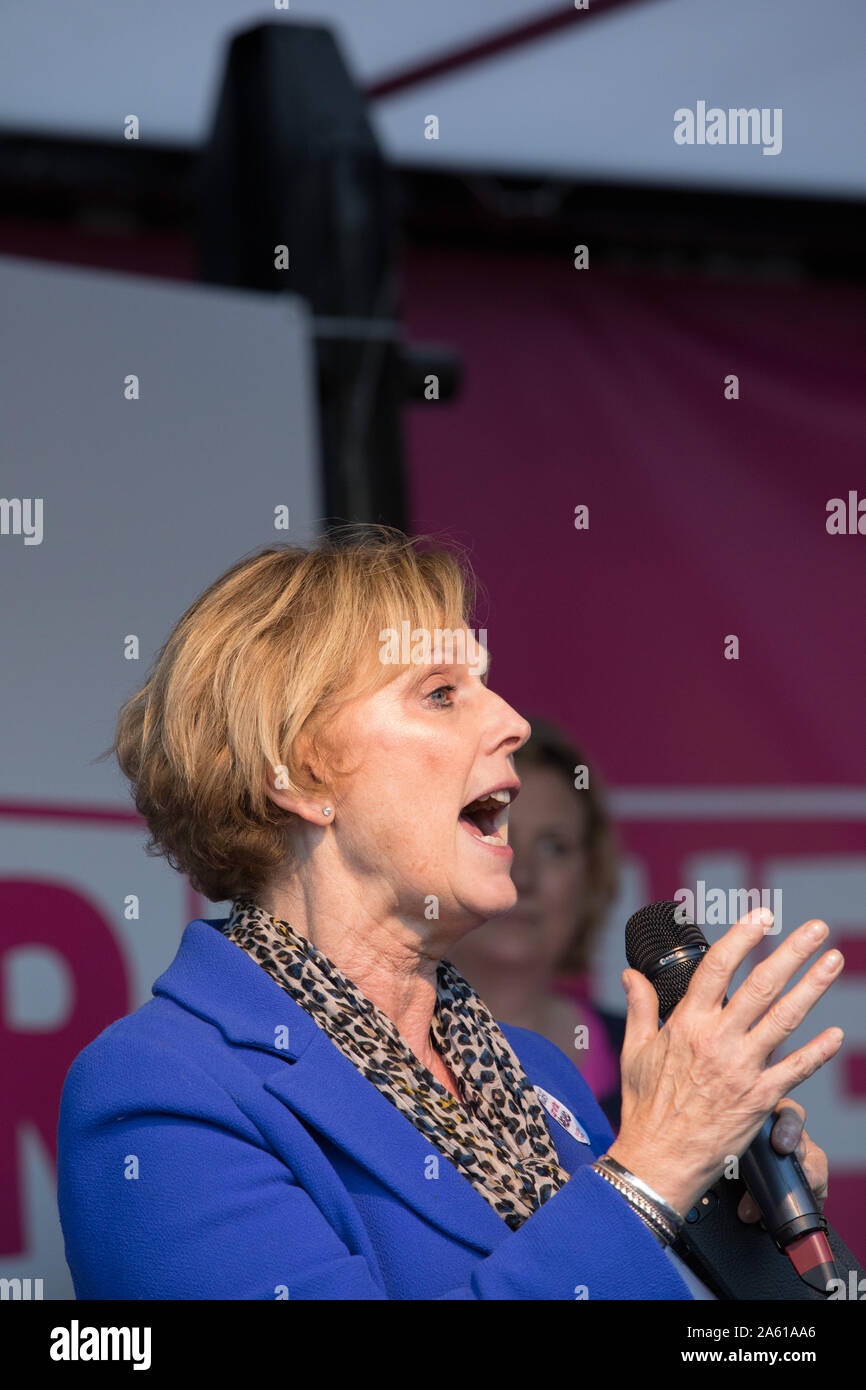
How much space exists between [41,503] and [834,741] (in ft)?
8.33

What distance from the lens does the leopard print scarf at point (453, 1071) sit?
1.57 metres

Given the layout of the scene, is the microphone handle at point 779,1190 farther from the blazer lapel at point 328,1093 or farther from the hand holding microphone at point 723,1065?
the blazer lapel at point 328,1093

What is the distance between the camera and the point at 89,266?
388cm

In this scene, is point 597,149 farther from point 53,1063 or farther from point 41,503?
point 53,1063

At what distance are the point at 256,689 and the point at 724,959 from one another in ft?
2.04

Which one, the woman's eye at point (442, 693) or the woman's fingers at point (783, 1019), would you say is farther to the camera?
the woman's eye at point (442, 693)

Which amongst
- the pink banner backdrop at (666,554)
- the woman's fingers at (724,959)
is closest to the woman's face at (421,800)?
the woman's fingers at (724,959)

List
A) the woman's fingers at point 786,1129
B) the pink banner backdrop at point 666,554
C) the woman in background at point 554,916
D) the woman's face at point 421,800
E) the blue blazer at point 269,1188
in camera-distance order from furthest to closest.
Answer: the pink banner backdrop at point 666,554
the woman in background at point 554,916
the woman's face at point 421,800
the woman's fingers at point 786,1129
the blue blazer at point 269,1188

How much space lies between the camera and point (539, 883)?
10.3ft

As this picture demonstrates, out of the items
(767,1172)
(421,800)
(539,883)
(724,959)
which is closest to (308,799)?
(421,800)

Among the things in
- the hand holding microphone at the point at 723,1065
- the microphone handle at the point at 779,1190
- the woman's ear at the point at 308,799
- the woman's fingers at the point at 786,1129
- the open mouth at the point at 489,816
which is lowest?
the microphone handle at the point at 779,1190

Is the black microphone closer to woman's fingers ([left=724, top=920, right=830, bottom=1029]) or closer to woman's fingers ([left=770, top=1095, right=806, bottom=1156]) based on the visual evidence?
woman's fingers ([left=770, top=1095, right=806, bottom=1156])

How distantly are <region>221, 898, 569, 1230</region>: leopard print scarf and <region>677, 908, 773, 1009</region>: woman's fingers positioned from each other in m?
0.31

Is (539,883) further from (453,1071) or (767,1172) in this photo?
(767,1172)
